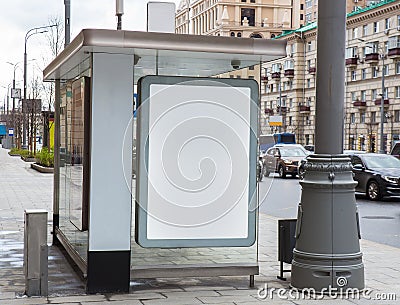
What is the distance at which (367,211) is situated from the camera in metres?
18.7

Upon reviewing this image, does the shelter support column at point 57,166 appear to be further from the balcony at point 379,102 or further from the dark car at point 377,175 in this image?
the balcony at point 379,102

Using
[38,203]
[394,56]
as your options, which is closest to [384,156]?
[38,203]

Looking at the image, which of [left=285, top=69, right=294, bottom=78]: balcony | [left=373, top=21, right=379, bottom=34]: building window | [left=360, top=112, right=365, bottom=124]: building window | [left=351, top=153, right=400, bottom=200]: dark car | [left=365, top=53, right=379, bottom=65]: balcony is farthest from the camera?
[left=285, top=69, right=294, bottom=78]: balcony

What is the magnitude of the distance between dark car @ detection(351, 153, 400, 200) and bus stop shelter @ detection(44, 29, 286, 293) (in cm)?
1437

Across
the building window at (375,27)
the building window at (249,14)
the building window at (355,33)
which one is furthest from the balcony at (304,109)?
the building window at (249,14)

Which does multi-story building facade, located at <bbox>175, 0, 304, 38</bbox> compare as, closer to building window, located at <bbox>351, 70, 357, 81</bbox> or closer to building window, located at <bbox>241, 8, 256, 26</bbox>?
building window, located at <bbox>241, 8, 256, 26</bbox>

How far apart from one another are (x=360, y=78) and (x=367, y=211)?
191 ft

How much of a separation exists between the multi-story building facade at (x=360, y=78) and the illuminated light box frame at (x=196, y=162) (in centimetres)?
5409

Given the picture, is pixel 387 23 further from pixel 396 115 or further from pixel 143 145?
pixel 143 145

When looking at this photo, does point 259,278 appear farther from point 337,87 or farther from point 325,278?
point 337,87

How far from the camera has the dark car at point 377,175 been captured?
2169cm

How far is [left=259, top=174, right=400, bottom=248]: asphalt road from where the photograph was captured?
1315 centimetres

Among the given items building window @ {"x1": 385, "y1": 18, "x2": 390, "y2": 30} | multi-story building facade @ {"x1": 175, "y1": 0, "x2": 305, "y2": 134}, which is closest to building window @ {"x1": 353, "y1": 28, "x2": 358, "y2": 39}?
building window @ {"x1": 385, "y1": 18, "x2": 390, "y2": 30}

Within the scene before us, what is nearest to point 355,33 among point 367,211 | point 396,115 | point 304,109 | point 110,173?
point 304,109
